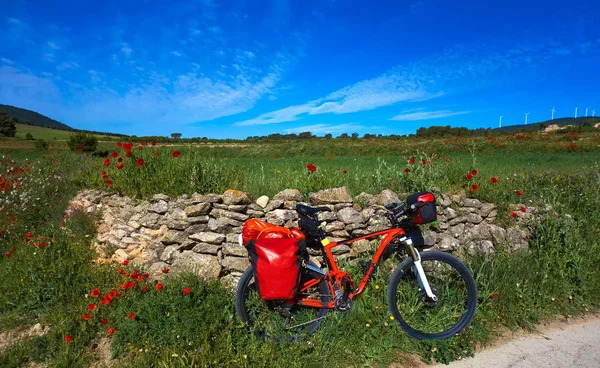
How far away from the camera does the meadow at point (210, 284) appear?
9.29 feet

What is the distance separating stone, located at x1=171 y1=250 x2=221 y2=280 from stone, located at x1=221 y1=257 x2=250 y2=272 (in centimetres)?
10

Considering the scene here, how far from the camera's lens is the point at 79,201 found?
5.47 meters

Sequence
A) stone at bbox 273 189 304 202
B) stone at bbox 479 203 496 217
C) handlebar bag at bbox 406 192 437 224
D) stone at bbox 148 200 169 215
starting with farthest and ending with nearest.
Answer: stone at bbox 479 203 496 217, stone at bbox 148 200 169 215, stone at bbox 273 189 304 202, handlebar bag at bbox 406 192 437 224

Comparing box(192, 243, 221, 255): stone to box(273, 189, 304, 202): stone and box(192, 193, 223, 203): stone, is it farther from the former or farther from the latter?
box(273, 189, 304, 202): stone

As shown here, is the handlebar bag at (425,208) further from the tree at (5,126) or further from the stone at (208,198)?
the tree at (5,126)

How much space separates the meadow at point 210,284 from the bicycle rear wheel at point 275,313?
0.13 meters

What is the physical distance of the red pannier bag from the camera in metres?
2.76

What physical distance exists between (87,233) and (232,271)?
9.01ft

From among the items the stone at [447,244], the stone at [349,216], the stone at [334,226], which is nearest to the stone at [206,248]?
the stone at [334,226]

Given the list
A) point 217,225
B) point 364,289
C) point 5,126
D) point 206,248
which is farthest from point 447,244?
point 5,126

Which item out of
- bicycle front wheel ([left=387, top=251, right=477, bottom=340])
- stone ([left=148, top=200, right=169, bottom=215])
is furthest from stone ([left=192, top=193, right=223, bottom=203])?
bicycle front wheel ([left=387, top=251, right=477, bottom=340])

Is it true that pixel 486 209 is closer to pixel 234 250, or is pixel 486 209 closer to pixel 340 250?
pixel 340 250

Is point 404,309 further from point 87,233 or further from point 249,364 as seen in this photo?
point 87,233

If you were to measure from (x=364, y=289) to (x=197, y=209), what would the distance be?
2403mm
